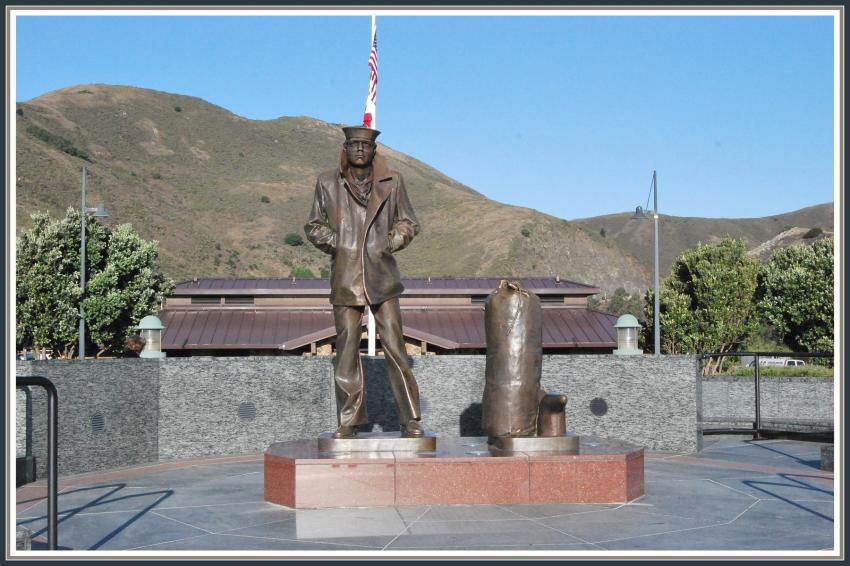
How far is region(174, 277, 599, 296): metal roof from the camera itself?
3275 centimetres

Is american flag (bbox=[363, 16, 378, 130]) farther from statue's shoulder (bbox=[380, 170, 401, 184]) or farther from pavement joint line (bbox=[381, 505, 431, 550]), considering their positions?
pavement joint line (bbox=[381, 505, 431, 550])

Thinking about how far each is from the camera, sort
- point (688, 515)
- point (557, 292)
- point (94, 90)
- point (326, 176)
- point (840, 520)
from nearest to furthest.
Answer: point (840, 520) → point (688, 515) → point (326, 176) → point (557, 292) → point (94, 90)

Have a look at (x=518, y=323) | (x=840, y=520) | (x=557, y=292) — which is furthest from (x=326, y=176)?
Answer: (x=557, y=292)

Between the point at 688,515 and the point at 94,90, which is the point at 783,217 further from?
the point at 688,515

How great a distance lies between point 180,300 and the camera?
32.7m

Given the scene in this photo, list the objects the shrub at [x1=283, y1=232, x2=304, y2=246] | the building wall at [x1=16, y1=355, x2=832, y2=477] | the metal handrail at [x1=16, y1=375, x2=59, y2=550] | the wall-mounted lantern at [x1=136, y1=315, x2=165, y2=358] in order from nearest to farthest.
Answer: the metal handrail at [x1=16, y1=375, x2=59, y2=550], the building wall at [x1=16, y1=355, x2=832, y2=477], the wall-mounted lantern at [x1=136, y1=315, x2=165, y2=358], the shrub at [x1=283, y1=232, x2=304, y2=246]

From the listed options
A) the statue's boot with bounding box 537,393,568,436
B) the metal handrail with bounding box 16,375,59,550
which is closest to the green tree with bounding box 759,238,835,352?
the statue's boot with bounding box 537,393,568,436

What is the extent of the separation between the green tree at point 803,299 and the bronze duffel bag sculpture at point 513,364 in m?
32.8

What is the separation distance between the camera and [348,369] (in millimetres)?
10609

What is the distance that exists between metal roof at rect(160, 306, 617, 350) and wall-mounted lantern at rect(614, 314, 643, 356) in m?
12.9

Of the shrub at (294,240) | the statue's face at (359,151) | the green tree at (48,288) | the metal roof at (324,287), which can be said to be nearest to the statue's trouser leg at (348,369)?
the statue's face at (359,151)

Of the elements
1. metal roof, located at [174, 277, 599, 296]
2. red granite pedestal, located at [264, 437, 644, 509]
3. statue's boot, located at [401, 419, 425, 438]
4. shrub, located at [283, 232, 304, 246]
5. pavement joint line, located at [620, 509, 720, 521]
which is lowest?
pavement joint line, located at [620, 509, 720, 521]

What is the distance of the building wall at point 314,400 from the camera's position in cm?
1409

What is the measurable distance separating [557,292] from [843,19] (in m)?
25.6
